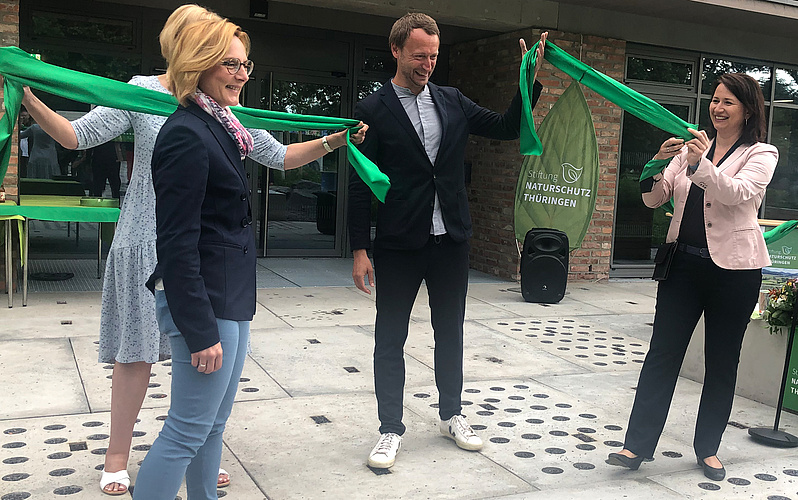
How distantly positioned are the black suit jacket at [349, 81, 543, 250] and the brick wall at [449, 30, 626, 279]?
19.0 ft

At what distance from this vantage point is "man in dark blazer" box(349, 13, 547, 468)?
363cm

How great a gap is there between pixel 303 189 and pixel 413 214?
7302mm

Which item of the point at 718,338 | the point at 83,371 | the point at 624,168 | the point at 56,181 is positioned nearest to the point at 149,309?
the point at 83,371

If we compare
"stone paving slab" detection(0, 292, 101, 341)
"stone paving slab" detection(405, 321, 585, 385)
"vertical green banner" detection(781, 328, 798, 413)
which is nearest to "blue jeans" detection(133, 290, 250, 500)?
"stone paving slab" detection(405, 321, 585, 385)

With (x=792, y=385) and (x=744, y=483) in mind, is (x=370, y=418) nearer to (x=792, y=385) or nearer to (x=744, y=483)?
(x=744, y=483)

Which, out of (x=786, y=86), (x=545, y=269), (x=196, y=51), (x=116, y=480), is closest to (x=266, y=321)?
(x=545, y=269)

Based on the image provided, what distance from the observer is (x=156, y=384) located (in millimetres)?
4715

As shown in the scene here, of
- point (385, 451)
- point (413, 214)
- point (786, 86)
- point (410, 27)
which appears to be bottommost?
point (385, 451)

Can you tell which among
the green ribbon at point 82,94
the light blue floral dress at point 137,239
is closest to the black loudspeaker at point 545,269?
the green ribbon at point 82,94

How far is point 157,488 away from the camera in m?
2.28

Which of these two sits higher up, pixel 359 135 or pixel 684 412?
pixel 359 135

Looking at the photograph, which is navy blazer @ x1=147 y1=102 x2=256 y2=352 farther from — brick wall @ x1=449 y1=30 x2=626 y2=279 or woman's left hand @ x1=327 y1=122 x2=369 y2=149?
brick wall @ x1=449 y1=30 x2=626 y2=279

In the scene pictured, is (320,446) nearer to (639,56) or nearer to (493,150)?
(493,150)

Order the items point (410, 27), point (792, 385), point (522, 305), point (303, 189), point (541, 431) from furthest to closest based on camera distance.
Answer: point (303, 189) → point (522, 305) → point (792, 385) → point (541, 431) → point (410, 27)
